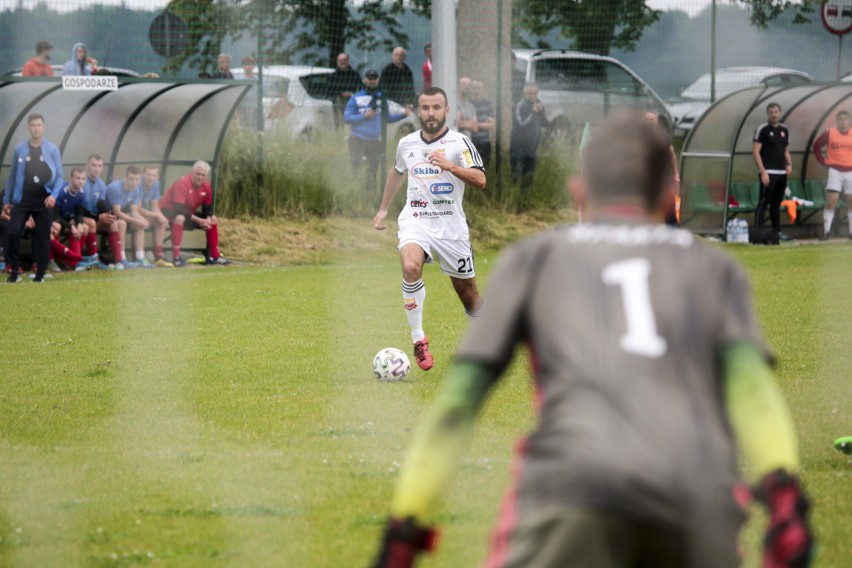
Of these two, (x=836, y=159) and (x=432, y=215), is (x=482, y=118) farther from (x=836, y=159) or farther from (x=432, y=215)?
(x=432, y=215)

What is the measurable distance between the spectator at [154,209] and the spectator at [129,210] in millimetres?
107

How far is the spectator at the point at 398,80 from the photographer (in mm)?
20453

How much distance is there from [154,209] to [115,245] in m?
0.82

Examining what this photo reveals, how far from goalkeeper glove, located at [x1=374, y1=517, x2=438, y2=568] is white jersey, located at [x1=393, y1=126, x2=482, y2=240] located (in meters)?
7.19

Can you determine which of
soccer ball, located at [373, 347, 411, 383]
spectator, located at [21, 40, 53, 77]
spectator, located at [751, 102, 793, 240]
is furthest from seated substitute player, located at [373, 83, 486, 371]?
spectator, located at [751, 102, 793, 240]

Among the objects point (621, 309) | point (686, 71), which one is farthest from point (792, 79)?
point (621, 309)

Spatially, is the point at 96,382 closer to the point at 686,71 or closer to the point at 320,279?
the point at 320,279

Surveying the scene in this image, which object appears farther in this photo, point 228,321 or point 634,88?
point 634,88

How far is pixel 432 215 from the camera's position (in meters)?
9.73

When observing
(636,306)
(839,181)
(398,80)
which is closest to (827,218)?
(839,181)

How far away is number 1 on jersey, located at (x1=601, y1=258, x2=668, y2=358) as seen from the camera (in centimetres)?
254

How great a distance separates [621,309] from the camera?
257 cm

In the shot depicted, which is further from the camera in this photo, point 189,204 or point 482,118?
point 482,118

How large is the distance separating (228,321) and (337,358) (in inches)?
112
